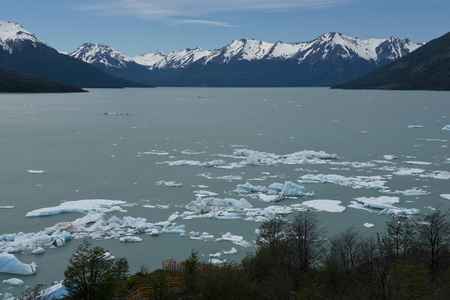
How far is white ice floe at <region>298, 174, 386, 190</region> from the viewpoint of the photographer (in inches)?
1187

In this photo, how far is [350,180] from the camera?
31.9m

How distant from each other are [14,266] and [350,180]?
23.2 meters

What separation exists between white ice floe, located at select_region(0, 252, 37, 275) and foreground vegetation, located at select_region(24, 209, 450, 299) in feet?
7.96

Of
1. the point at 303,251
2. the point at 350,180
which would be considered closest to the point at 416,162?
the point at 350,180

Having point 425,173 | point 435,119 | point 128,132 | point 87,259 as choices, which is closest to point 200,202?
point 87,259

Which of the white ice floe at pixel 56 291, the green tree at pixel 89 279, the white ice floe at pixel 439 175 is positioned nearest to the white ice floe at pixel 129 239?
the white ice floe at pixel 56 291

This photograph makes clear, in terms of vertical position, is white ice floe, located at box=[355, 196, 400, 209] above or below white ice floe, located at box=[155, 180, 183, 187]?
above

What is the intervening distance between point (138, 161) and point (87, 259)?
81.5 ft

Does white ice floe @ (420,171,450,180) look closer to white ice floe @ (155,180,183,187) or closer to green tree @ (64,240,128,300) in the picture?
white ice floe @ (155,180,183,187)

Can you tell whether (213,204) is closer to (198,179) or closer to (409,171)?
(198,179)

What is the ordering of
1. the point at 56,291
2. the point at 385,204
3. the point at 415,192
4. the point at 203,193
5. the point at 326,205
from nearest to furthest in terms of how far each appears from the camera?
1. the point at 56,291
2. the point at 385,204
3. the point at 326,205
4. the point at 415,192
5. the point at 203,193

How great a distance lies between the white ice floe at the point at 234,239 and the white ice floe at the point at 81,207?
709cm

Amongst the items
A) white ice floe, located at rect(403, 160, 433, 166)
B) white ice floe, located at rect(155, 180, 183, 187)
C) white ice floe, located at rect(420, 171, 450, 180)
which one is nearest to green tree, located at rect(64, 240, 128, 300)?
white ice floe, located at rect(155, 180, 183, 187)

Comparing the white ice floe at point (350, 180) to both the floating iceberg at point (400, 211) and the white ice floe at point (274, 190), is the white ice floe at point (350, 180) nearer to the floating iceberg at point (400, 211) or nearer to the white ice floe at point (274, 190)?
the white ice floe at point (274, 190)
